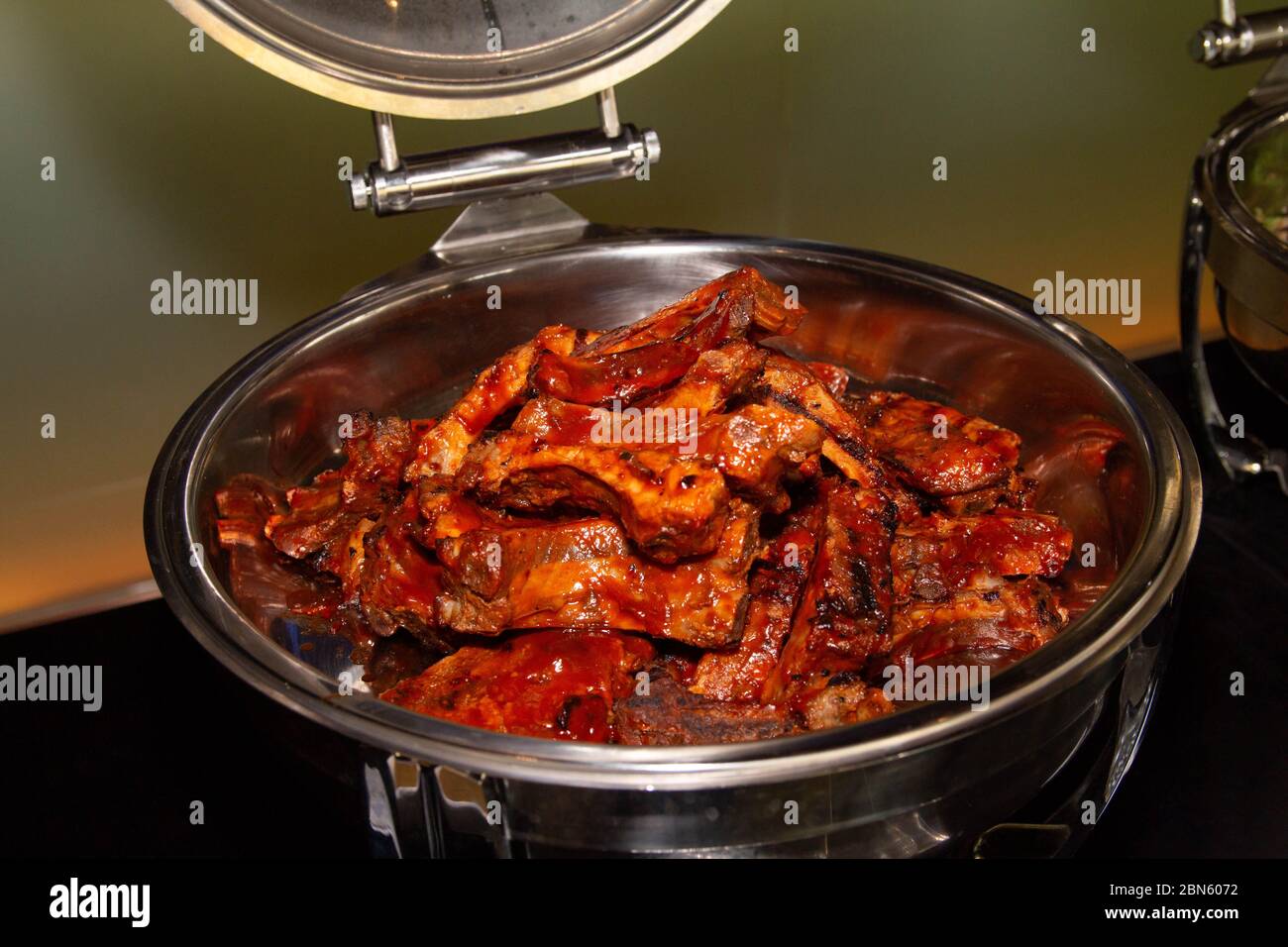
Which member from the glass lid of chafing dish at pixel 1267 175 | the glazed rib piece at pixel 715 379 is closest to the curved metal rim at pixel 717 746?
the glazed rib piece at pixel 715 379

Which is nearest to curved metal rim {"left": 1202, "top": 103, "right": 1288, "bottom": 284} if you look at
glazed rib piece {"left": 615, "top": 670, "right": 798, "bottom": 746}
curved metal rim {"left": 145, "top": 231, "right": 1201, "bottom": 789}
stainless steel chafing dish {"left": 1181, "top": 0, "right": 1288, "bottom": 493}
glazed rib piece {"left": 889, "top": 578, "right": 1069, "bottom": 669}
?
stainless steel chafing dish {"left": 1181, "top": 0, "right": 1288, "bottom": 493}

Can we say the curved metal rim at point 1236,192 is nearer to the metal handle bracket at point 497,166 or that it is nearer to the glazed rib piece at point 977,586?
the glazed rib piece at point 977,586

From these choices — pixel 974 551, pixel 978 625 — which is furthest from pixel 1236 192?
pixel 978 625

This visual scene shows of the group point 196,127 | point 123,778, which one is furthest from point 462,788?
point 196,127

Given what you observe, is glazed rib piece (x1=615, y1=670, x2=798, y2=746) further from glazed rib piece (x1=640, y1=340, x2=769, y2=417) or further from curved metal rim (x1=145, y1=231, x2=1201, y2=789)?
glazed rib piece (x1=640, y1=340, x2=769, y2=417)

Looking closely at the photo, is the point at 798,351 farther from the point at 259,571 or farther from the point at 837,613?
the point at 259,571

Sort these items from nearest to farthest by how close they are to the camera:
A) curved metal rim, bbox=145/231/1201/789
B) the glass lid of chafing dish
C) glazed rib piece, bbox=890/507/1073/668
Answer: curved metal rim, bbox=145/231/1201/789
glazed rib piece, bbox=890/507/1073/668
the glass lid of chafing dish
